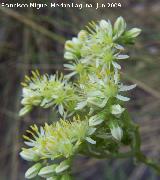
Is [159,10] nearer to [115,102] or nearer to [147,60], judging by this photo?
[147,60]

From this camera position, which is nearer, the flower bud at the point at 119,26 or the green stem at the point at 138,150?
the green stem at the point at 138,150

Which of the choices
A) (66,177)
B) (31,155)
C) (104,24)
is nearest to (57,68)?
(104,24)

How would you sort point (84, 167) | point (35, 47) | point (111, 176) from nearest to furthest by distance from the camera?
point (111, 176)
point (84, 167)
point (35, 47)

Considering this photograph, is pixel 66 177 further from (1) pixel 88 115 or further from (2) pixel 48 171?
(1) pixel 88 115

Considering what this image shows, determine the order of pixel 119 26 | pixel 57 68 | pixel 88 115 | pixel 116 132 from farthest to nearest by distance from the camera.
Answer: pixel 57 68
pixel 119 26
pixel 88 115
pixel 116 132

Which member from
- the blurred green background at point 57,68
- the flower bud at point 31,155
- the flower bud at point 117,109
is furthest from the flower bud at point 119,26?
the blurred green background at point 57,68

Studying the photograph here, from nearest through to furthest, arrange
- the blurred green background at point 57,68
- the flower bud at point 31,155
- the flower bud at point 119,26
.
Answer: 1. the flower bud at point 31,155
2. the flower bud at point 119,26
3. the blurred green background at point 57,68

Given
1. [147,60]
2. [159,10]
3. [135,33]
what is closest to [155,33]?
[147,60]

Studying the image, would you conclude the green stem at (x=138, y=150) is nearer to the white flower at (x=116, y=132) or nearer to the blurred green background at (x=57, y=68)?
the white flower at (x=116, y=132)

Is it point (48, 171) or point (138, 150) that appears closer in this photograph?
point (48, 171)
